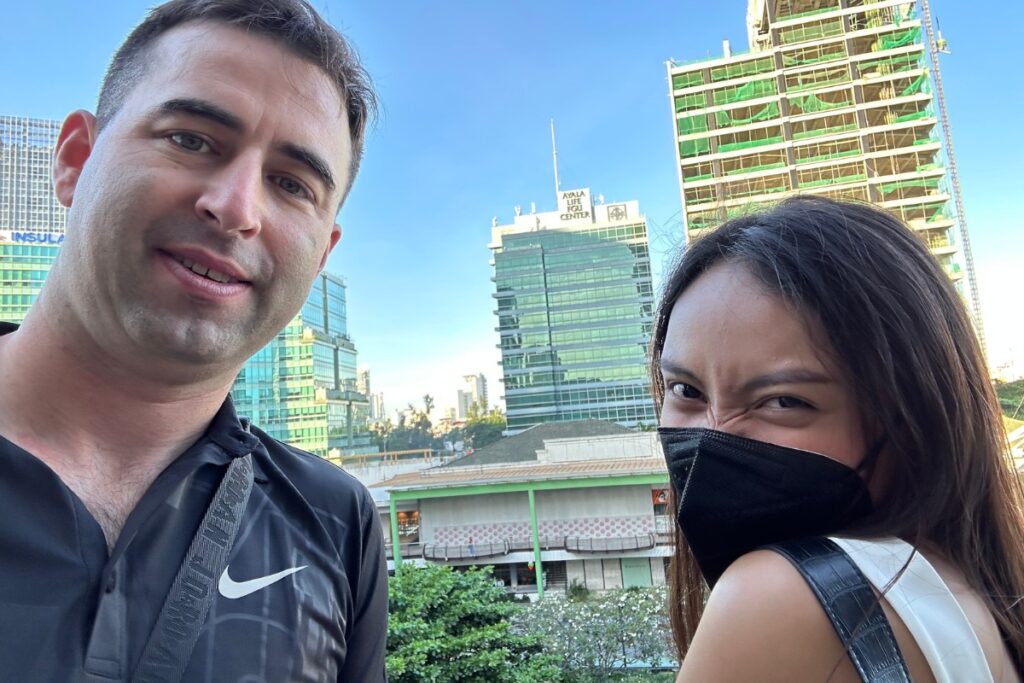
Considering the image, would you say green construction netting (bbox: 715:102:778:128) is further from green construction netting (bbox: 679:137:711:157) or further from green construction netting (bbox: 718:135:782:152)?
green construction netting (bbox: 679:137:711:157)

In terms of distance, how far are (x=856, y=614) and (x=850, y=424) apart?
225 mm

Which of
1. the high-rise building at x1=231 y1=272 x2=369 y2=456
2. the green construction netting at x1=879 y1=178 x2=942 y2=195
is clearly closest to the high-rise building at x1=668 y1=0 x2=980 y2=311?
Result: the green construction netting at x1=879 y1=178 x2=942 y2=195

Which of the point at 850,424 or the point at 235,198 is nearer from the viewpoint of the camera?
the point at 850,424

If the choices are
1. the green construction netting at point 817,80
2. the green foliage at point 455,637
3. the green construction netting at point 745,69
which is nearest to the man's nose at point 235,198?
the green foliage at point 455,637

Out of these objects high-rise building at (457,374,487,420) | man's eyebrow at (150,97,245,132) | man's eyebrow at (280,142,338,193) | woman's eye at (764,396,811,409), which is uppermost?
high-rise building at (457,374,487,420)

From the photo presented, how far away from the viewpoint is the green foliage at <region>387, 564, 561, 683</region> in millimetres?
4020

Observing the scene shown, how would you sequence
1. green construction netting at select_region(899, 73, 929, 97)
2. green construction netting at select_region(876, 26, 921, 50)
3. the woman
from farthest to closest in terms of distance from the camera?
green construction netting at select_region(876, 26, 921, 50) → green construction netting at select_region(899, 73, 929, 97) → the woman

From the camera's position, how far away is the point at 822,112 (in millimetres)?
25125

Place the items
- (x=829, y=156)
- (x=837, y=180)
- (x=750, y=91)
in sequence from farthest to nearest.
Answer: (x=750, y=91)
(x=829, y=156)
(x=837, y=180)

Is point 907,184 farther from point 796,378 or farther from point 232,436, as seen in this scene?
point 232,436

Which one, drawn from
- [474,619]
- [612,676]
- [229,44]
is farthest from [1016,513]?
[612,676]

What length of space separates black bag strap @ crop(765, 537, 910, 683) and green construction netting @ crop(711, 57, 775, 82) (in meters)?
30.5

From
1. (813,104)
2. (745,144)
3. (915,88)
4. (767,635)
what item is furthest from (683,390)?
(915,88)

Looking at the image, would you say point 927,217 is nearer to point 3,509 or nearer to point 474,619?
point 474,619
